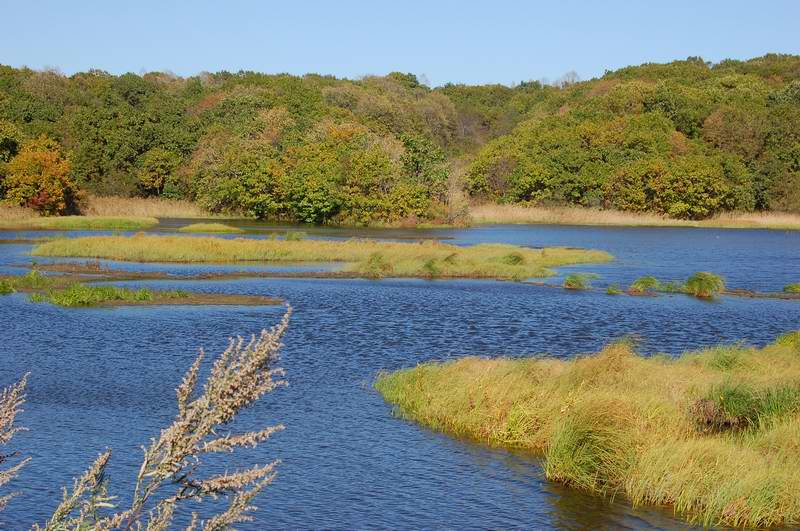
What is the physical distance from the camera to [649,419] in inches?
677

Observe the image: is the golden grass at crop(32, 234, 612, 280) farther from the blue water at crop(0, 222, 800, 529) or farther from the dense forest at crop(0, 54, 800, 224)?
the dense forest at crop(0, 54, 800, 224)

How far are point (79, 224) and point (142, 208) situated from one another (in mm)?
18976

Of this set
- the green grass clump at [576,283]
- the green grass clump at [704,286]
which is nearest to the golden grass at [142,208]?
the green grass clump at [576,283]

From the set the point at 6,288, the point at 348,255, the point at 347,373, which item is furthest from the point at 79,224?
the point at 347,373

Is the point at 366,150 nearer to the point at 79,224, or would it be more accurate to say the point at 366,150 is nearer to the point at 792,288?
the point at 79,224

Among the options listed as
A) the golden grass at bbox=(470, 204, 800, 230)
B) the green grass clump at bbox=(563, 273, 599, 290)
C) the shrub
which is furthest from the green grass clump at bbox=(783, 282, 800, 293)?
the shrub

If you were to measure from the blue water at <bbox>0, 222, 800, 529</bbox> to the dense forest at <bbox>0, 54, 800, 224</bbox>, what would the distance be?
45.0m

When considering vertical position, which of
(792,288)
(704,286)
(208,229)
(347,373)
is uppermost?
(208,229)

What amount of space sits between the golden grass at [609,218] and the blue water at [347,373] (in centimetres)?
5306

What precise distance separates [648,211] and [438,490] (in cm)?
10082

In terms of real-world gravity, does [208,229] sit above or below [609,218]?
below

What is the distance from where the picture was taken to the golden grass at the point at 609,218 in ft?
349

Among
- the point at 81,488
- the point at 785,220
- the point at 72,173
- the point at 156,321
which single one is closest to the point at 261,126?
the point at 72,173

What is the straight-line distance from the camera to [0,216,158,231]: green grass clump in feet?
269
